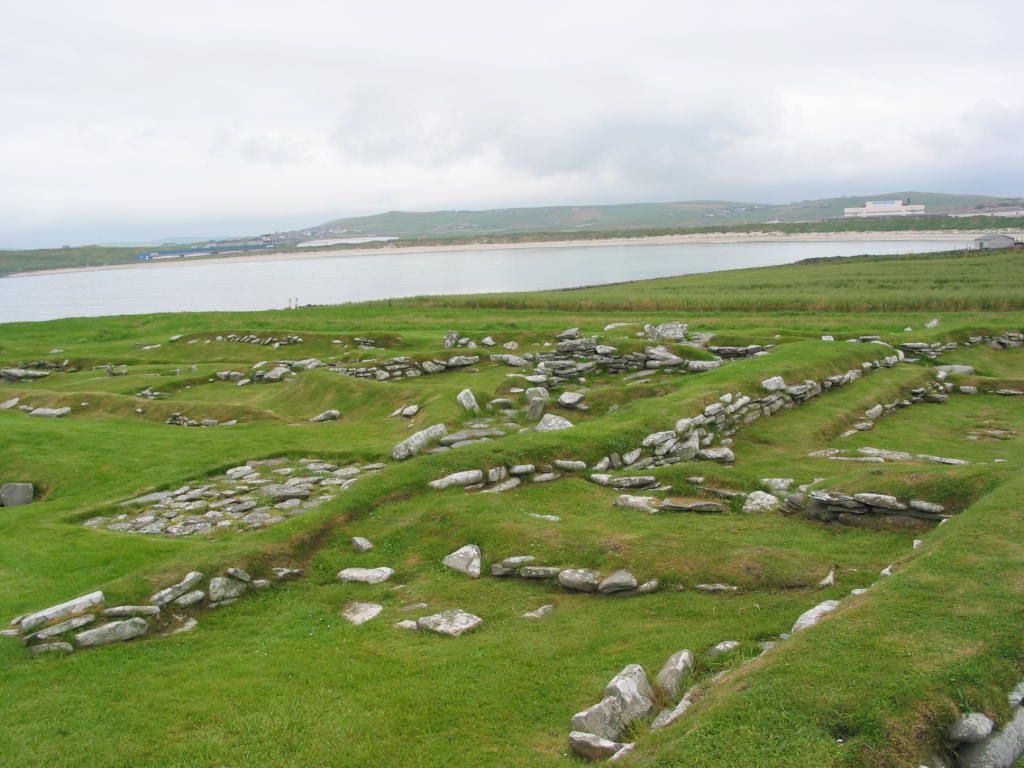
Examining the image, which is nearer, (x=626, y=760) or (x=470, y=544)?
(x=626, y=760)

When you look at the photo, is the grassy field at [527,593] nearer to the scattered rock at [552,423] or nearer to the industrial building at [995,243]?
the scattered rock at [552,423]

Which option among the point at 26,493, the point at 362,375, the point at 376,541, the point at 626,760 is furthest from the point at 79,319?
the point at 626,760

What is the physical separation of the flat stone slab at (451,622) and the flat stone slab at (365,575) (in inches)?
72.8

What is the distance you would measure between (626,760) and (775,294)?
173 ft

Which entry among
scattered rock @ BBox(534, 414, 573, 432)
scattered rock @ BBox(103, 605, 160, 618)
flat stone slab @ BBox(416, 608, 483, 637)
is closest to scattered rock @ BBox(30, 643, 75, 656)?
scattered rock @ BBox(103, 605, 160, 618)

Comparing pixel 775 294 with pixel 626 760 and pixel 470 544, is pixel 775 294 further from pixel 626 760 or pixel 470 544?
pixel 626 760

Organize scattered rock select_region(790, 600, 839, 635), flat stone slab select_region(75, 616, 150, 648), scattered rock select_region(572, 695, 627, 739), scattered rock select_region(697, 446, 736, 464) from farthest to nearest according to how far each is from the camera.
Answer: scattered rock select_region(697, 446, 736, 464), flat stone slab select_region(75, 616, 150, 648), scattered rock select_region(790, 600, 839, 635), scattered rock select_region(572, 695, 627, 739)

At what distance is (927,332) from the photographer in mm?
31750

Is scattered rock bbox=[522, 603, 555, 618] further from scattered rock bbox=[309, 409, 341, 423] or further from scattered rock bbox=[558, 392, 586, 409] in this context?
scattered rock bbox=[309, 409, 341, 423]

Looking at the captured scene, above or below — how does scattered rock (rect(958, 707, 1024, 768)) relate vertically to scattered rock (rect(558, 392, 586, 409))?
below

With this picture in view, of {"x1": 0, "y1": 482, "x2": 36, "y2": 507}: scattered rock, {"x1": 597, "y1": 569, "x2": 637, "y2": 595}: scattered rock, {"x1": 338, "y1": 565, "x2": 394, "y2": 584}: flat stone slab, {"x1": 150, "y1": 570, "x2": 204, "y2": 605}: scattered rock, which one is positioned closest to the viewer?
{"x1": 597, "y1": 569, "x2": 637, "y2": 595}: scattered rock

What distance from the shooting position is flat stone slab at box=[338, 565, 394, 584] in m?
12.2

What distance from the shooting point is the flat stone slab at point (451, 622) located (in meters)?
10.2

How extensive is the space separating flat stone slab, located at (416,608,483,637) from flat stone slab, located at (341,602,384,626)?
91 centimetres
